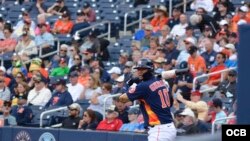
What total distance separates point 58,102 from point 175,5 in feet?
13.0

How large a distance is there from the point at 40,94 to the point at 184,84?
298 cm

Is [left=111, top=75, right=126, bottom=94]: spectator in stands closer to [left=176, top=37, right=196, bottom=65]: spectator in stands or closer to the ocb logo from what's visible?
[left=176, top=37, right=196, bottom=65]: spectator in stands

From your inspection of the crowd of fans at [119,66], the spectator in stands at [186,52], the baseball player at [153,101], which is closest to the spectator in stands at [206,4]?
the crowd of fans at [119,66]

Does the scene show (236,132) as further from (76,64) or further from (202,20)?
(76,64)

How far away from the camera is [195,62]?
53.2 ft

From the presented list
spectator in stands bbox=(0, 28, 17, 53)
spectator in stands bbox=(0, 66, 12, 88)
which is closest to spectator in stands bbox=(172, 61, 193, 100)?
spectator in stands bbox=(0, 66, 12, 88)

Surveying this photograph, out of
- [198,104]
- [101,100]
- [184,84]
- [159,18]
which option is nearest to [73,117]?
[101,100]

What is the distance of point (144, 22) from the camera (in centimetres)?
1853

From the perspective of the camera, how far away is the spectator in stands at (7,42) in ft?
66.6

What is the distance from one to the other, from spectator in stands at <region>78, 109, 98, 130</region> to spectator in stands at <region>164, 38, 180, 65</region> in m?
2.19

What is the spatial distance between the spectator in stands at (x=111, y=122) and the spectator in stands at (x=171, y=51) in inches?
89.5

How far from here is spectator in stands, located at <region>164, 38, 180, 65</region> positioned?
16703 millimetres

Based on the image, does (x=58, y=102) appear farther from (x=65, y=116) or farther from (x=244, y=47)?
(x=244, y=47)

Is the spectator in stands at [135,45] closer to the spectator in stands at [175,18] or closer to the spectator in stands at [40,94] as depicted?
the spectator in stands at [175,18]
